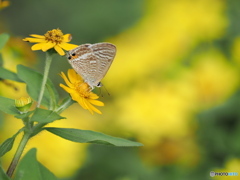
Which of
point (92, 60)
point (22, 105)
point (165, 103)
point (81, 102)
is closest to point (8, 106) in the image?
point (22, 105)

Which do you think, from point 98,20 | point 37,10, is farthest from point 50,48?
point 37,10

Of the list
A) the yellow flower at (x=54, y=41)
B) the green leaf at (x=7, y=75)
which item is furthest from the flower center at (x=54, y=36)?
the green leaf at (x=7, y=75)

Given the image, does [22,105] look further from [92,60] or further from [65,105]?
[92,60]

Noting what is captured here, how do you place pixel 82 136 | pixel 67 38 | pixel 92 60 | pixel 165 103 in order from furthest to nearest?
pixel 165 103 < pixel 92 60 < pixel 67 38 < pixel 82 136

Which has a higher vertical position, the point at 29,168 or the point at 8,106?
the point at 8,106

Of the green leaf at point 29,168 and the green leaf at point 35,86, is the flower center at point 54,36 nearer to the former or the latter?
the green leaf at point 35,86

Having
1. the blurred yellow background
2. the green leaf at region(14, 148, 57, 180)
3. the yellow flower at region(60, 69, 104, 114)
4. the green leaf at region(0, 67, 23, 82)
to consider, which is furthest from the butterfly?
the blurred yellow background

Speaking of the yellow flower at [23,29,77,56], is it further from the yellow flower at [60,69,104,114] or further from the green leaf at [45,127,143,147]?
the green leaf at [45,127,143,147]

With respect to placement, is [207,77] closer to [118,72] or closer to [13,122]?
[118,72]
